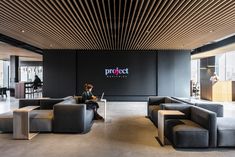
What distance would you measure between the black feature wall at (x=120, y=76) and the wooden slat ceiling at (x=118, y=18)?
4.21 metres

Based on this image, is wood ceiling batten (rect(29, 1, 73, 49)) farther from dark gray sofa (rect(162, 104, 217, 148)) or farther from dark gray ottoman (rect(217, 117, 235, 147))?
dark gray ottoman (rect(217, 117, 235, 147))

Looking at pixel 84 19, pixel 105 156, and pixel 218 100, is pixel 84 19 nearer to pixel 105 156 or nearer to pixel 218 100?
pixel 105 156

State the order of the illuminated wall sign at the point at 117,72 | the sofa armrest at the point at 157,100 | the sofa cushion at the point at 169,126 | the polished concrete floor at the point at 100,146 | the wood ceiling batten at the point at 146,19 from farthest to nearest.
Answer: the illuminated wall sign at the point at 117,72 → the sofa armrest at the point at 157,100 → the wood ceiling batten at the point at 146,19 → the sofa cushion at the point at 169,126 → the polished concrete floor at the point at 100,146

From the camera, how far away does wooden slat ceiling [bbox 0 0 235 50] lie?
5.32m

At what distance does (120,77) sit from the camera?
1343 cm

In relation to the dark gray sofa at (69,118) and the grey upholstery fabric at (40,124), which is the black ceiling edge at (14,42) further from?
the dark gray sofa at (69,118)

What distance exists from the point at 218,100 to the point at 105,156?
11165 millimetres

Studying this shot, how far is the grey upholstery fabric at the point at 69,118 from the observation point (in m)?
5.79

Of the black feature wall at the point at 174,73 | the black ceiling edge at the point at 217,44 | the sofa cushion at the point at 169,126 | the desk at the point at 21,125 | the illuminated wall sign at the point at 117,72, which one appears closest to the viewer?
the sofa cushion at the point at 169,126

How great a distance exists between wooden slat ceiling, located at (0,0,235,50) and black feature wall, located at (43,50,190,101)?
4.21 meters

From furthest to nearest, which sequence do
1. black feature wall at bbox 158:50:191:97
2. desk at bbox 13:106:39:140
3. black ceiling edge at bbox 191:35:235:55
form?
black feature wall at bbox 158:50:191:97
black ceiling edge at bbox 191:35:235:55
desk at bbox 13:106:39:140

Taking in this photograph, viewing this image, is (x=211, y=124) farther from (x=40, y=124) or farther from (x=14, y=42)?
(x=14, y=42)

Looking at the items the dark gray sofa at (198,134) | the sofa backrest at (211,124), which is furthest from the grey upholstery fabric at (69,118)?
the sofa backrest at (211,124)

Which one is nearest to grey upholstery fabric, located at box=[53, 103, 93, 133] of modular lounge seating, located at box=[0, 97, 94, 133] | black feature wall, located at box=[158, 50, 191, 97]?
modular lounge seating, located at box=[0, 97, 94, 133]
